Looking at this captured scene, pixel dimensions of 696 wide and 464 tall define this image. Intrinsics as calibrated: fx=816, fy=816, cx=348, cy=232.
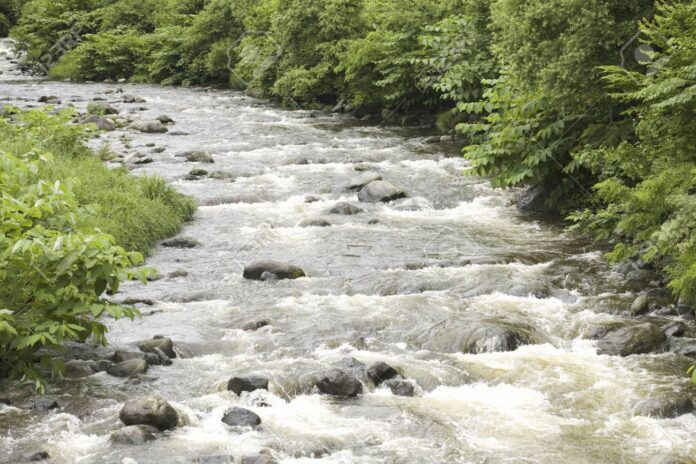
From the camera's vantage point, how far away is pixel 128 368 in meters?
8.23

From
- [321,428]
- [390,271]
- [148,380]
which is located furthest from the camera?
[390,271]

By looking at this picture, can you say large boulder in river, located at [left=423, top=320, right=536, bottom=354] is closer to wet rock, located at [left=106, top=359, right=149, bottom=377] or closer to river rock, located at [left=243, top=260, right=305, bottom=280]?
river rock, located at [left=243, top=260, right=305, bottom=280]

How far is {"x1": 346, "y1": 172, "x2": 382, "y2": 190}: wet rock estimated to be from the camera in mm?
16328

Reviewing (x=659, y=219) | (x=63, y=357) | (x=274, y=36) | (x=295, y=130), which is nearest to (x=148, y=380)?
(x=63, y=357)

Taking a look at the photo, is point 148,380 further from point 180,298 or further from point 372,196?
point 372,196

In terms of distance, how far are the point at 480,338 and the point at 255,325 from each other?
2607 millimetres

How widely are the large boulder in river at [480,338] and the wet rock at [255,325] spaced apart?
6.25ft

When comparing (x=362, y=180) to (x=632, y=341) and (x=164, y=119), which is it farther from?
(x=164, y=119)

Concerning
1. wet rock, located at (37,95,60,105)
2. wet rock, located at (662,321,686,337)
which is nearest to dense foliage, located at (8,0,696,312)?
wet rock, located at (662,321,686,337)

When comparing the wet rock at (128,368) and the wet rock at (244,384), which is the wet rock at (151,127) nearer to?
the wet rock at (128,368)

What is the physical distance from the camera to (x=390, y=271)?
1151cm

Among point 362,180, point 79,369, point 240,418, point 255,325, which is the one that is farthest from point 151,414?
point 362,180

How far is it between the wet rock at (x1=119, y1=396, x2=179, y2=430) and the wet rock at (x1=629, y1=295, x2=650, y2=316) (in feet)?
18.4

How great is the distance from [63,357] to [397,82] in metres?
16.8
